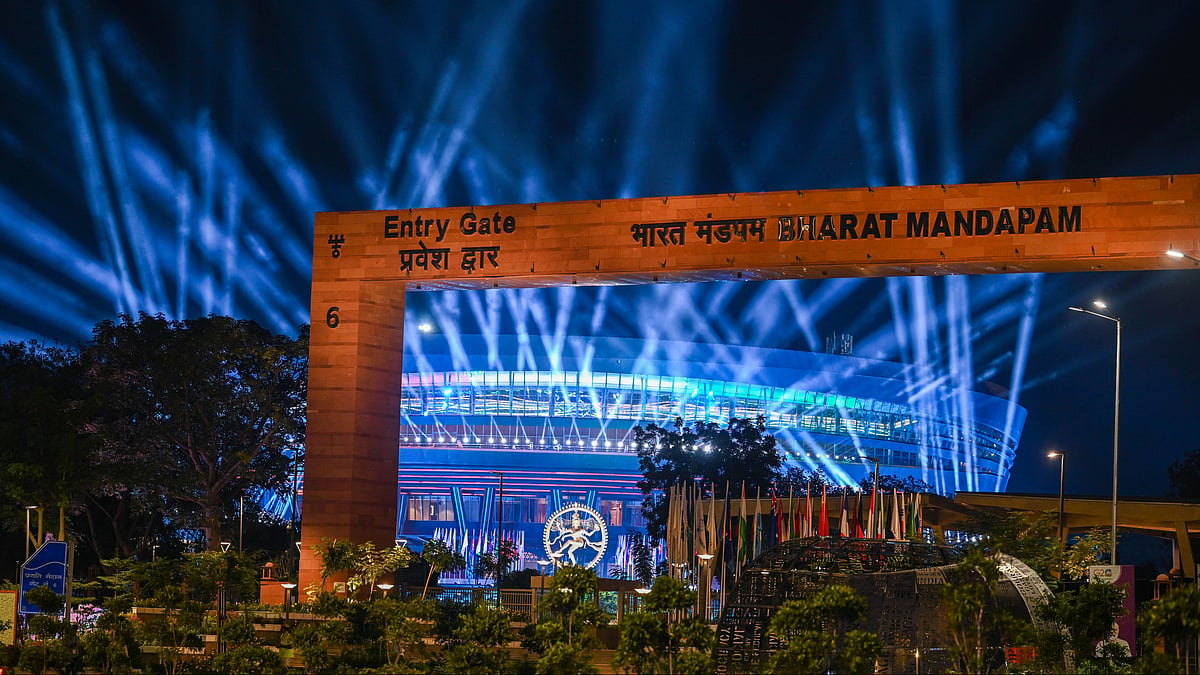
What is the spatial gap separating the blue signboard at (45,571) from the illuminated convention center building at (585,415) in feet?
214

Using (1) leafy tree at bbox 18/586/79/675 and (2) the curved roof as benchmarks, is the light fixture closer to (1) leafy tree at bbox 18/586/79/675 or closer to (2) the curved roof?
(1) leafy tree at bbox 18/586/79/675

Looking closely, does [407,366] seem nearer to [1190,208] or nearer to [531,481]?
[531,481]

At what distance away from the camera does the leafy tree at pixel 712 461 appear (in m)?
75.9

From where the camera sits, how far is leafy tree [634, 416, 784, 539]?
75875 millimetres

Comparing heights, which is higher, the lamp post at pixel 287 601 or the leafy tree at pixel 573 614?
the leafy tree at pixel 573 614

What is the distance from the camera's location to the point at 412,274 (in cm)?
3712

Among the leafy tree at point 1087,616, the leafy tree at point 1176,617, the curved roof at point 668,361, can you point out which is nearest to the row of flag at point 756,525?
the leafy tree at point 1087,616

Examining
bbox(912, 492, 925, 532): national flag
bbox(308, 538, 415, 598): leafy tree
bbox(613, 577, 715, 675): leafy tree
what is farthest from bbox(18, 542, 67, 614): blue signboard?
bbox(912, 492, 925, 532): national flag

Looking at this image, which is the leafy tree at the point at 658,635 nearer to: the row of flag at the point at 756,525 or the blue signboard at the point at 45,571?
the blue signboard at the point at 45,571

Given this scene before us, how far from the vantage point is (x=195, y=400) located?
2297 inches

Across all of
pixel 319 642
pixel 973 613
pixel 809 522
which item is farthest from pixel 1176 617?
pixel 809 522

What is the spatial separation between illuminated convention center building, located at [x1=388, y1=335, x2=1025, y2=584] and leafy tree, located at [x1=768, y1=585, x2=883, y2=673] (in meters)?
73.8

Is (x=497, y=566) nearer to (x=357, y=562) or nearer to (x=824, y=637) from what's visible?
(x=357, y=562)

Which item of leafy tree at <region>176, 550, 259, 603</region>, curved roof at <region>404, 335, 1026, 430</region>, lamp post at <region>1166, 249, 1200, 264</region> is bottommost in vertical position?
leafy tree at <region>176, 550, 259, 603</region>
